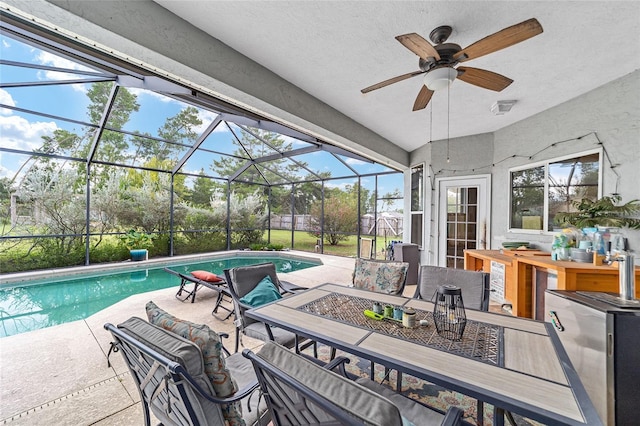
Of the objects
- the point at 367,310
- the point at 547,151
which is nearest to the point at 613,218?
the point at 547,151

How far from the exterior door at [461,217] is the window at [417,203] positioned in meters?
0.51

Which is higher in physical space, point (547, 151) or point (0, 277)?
point (547, 151)

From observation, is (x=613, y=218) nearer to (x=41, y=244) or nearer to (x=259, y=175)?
(x=259, y=175)

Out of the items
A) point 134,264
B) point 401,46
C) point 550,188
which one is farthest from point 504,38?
point 134,264

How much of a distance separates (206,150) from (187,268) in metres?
3.43

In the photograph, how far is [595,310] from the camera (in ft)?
5.45

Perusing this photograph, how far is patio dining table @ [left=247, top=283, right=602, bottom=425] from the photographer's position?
960 mm

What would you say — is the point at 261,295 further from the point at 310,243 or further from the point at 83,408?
the point at 310,243

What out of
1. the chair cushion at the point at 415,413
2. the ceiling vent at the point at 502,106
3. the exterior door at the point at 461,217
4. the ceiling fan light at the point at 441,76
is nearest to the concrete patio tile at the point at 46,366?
the chair cushion at the point at 415,413

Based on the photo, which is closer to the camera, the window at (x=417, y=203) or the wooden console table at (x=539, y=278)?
the wooden console table at (x=539, y=278)

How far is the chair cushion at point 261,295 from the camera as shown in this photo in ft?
7.73

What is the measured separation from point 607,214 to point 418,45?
9.48 feet

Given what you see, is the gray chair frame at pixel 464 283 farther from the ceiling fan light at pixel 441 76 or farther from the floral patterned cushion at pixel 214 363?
the floral patterned cushion at pixel 214 363

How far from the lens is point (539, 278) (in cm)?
323
